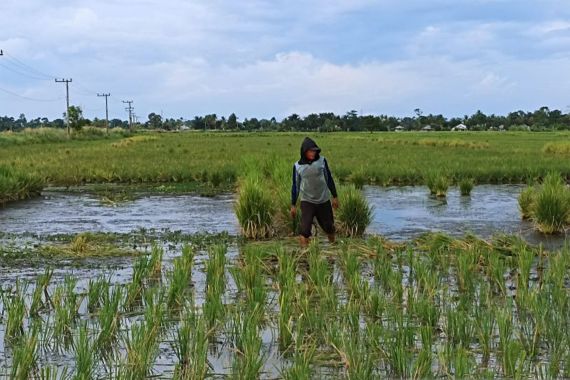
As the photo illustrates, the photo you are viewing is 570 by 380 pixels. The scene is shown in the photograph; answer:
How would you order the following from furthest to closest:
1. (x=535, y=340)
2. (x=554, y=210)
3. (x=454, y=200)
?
(x=454, y=200) < (x=554, y=210) < (x=535, y=340)

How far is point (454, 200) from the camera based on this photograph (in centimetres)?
1390

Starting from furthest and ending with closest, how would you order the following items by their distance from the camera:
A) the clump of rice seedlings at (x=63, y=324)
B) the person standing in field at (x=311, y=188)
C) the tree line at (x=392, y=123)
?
1. the tree line at (x=392, y=123)
2. the person standing in field at (x=311, y=188)
3. the clump of rice seedlings at (x=63, y=324)

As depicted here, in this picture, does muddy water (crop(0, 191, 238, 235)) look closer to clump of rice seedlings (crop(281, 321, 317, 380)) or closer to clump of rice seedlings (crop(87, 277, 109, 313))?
clump of rice seedlings (crop(87, 277, 109, 313))

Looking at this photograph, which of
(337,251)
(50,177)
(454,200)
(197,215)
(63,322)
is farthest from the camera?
(50,177)

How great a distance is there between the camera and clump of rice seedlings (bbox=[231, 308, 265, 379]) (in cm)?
353

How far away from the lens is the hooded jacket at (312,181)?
7.64 metres

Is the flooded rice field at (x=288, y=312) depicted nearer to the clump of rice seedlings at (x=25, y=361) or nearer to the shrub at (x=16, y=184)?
the clump of rice seedlings at (x=25, y=361)

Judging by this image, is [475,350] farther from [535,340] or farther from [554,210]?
[554,210]

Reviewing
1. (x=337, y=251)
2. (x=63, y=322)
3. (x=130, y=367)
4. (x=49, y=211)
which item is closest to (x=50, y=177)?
(x=49, y=211)

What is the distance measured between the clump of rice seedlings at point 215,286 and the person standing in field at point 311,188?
4.32ft

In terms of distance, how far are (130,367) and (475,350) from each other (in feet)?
7.10

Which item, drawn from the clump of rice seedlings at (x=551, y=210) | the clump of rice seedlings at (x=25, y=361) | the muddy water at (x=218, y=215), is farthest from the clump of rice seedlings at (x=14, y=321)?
the clump of rice seedlings at (x=551, y=210)

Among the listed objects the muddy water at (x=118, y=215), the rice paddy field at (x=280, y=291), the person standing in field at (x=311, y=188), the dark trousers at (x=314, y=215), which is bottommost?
the muddy water at (x=118, y=215)

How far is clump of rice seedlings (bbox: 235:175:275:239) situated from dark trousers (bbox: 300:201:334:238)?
4.57 feet
